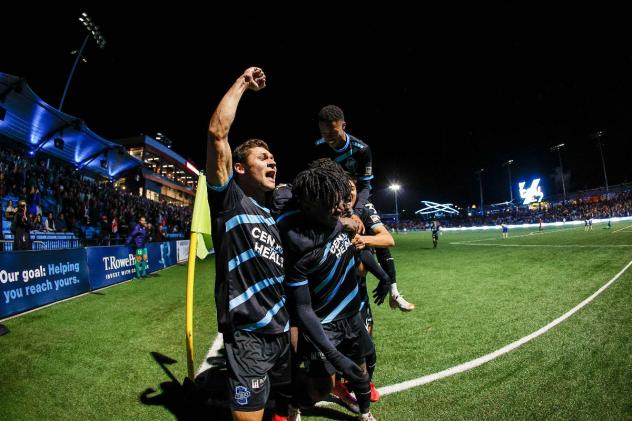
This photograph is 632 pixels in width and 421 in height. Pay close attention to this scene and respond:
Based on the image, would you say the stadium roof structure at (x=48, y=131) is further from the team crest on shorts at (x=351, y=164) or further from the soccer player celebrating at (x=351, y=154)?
the team crest on shorts at (x=351, y=164)

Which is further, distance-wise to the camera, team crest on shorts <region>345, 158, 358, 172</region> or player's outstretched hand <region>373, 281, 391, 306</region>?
team crest on shorts <region>345, 158, 358, 172</region>

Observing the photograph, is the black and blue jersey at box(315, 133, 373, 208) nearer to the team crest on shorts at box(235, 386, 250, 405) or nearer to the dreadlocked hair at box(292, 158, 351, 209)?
the dreadlocked hair at box(292, 158, 351, 209)

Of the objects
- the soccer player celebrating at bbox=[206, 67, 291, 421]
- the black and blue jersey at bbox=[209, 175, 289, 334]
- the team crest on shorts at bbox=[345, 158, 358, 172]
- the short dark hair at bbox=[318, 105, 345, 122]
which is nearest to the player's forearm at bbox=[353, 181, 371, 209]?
the team crest on shorts at bbox=[345, 158, 358, 172]

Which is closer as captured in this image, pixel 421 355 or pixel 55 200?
pixel 421 355

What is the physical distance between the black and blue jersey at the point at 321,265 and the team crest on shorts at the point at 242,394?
2.38 ft

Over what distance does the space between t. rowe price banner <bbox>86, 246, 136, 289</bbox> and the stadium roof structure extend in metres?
10.5

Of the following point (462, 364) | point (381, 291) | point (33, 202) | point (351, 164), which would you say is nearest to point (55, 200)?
point (33, 202)

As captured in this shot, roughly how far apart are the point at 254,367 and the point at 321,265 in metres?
0.85

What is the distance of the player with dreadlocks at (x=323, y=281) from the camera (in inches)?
87.4

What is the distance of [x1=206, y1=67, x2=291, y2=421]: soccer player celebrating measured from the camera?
2123 millimetres

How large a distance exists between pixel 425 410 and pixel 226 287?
2.28m

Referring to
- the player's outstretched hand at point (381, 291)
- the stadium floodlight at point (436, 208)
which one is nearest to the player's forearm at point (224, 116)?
the player's outstretched hand at point (381, 291)

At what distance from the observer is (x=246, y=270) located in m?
2.34

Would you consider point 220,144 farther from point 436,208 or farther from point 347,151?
point 436,208
